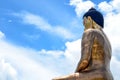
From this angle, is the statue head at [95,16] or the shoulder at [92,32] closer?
the shoulder at [92,32]

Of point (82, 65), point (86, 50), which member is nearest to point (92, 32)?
point (86, 50)

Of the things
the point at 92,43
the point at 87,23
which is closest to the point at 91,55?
the point at 92,43

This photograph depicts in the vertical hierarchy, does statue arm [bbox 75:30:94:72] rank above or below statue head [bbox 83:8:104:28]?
below

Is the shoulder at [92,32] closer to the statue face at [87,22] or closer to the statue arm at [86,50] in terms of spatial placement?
the statue arm at [86,50]

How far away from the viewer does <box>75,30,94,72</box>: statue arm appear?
11.9 metres

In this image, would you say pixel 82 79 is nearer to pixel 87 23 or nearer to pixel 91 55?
pixel 91 55

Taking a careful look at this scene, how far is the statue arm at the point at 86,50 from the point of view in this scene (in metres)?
11.9

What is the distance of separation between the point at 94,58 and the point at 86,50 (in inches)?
13.3

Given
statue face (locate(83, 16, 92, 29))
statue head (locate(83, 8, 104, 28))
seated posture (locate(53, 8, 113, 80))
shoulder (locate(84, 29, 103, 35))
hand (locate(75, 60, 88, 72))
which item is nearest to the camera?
seated posture (locate(53, 8, 113, 80))

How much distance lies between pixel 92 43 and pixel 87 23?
3.18ft

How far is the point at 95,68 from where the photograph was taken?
11.8m

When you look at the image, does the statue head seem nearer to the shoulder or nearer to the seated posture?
the seated posture

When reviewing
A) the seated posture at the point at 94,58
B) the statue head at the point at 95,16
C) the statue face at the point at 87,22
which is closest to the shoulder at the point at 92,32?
the seated posture at the point at 94,58

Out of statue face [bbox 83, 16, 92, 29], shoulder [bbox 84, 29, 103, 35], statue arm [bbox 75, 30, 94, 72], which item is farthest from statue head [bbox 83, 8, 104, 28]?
statue arm [bbox 75, 30, 94, 72]
